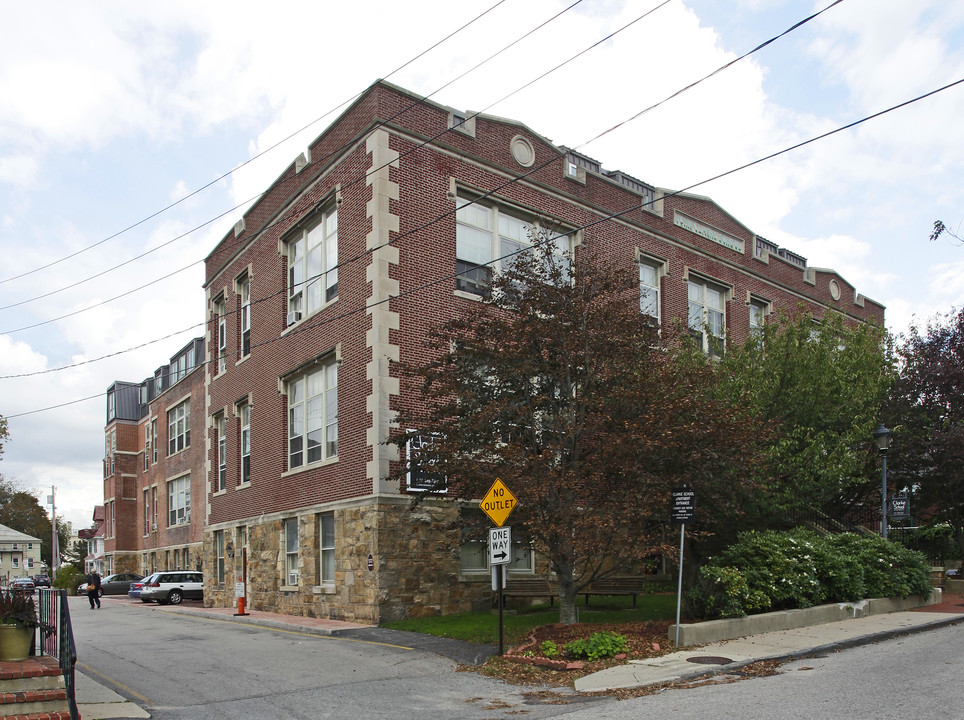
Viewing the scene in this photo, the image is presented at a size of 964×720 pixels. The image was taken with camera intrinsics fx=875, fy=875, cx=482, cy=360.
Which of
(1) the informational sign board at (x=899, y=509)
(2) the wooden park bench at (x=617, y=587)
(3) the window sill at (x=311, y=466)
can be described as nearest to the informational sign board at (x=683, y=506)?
(2) the wooden park bench at (x=617, y=587)

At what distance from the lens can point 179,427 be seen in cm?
4888

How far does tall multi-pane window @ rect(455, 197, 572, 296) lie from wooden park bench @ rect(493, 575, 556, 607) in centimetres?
721

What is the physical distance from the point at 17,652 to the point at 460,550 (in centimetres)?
1239

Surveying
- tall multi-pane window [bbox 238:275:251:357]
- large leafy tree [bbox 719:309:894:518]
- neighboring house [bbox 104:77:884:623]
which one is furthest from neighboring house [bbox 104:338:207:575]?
large leafy tree [bbox 719:309:894:518]

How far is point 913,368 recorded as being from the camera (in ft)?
82.4

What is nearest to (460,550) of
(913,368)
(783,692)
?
(783,692)

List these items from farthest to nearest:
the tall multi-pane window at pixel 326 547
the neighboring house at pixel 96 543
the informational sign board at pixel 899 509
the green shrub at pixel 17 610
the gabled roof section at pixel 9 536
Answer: the gabled roof section at pixel 9 536, the neighboring house at pixel 96 543, the tall multi-pane window at pixel 326 547, the informational sign board at pixel 899 509, the green shrub at pixel 17 610

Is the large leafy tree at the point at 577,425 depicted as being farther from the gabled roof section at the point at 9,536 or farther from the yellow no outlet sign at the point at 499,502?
the gabled roof section at the point at 9,536

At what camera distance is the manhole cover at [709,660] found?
11953 mm

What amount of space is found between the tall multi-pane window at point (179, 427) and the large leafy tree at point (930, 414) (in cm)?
3493

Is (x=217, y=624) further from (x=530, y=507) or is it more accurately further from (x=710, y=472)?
(x=710, y=472)

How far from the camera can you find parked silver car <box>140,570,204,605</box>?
37344mm

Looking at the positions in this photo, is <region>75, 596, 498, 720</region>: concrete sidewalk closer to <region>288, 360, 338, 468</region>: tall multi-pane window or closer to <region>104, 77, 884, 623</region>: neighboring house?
<region>104, 77, 884, 623</region>: neighboring house

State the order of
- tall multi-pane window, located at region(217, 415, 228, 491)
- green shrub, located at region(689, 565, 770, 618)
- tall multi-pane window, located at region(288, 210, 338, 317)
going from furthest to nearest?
tall multi-pane window, located at region(217, 415, 228, 491) < tall multi-pane window, located at region(288, 210, 338, 317) < green shrub, located at region(689, 565, 770, 618)
